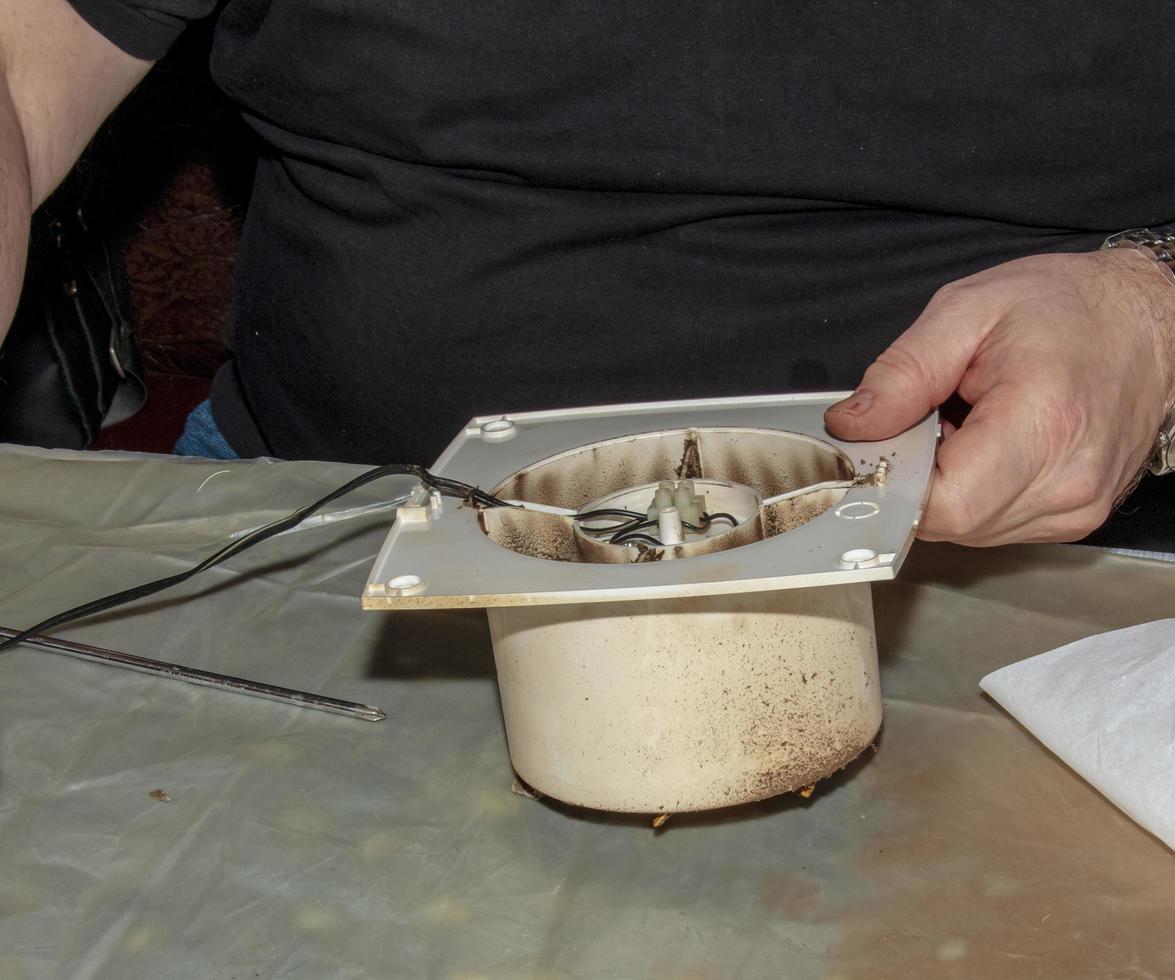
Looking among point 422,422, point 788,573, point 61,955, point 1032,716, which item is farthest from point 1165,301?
point 61,955

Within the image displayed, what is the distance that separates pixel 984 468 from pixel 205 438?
65cm

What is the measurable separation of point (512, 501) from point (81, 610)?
0.95 feet

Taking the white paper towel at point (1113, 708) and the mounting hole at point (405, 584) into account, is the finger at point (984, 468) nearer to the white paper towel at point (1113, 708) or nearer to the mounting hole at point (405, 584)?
the white paper towel at point (1113, 708)

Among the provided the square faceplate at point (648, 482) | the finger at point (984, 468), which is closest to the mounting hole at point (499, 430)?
the square faceplate at point (648, 482)

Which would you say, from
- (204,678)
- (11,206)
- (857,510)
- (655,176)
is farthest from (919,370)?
(11,206)

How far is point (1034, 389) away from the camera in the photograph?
1.83ft

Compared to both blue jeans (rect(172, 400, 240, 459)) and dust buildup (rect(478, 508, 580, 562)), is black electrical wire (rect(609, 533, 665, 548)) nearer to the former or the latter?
dust buildup (rect(478, 508, 580, 562))

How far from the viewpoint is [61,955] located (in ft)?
1.58

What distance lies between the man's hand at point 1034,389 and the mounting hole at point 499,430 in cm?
16

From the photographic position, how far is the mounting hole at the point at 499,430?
61cm

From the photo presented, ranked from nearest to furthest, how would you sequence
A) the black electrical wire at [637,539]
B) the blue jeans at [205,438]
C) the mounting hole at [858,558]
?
the mounting hole at [858,558] < the black electrical wire at [637,539] < the blue jeans at [205,438]

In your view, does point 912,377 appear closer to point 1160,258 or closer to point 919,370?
point 919,370

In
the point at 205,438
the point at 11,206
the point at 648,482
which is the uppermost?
the point at 11,206

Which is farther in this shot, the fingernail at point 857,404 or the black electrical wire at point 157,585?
the black electrical wire at point 157,585
